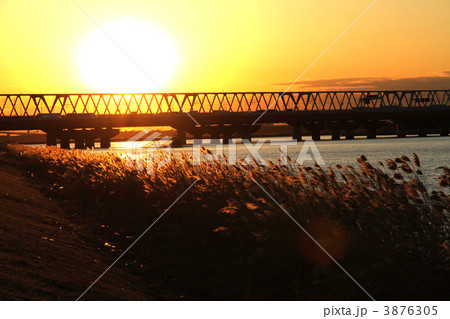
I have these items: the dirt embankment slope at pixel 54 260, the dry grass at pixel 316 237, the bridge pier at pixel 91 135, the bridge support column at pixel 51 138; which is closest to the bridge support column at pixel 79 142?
the bridge pier at pixel 91 135

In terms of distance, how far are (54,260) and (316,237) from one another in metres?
4.85

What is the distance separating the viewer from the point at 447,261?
402 inches

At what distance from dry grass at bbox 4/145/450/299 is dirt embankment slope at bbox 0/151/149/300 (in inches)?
43.7

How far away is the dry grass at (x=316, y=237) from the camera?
10.2m

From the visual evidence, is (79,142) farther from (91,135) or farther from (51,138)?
(51,138)

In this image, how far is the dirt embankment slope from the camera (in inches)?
381

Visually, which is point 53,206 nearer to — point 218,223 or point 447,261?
point 218,223

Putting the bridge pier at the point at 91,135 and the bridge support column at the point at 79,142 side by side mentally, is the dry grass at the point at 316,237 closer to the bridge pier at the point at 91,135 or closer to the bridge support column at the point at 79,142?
the bridge pier at the point at 91,135

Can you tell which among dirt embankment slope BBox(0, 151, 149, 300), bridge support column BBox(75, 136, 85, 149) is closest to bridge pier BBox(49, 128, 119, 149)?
bridge support column BBox(75, 136, 85, 149)

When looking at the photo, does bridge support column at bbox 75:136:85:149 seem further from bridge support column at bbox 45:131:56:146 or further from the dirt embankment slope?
the dirt embankment slope

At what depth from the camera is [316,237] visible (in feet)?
38.3

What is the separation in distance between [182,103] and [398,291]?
19154 centimetres

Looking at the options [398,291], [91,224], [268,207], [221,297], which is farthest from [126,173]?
[398,291]

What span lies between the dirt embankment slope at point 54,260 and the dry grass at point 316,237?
1.11 metres
